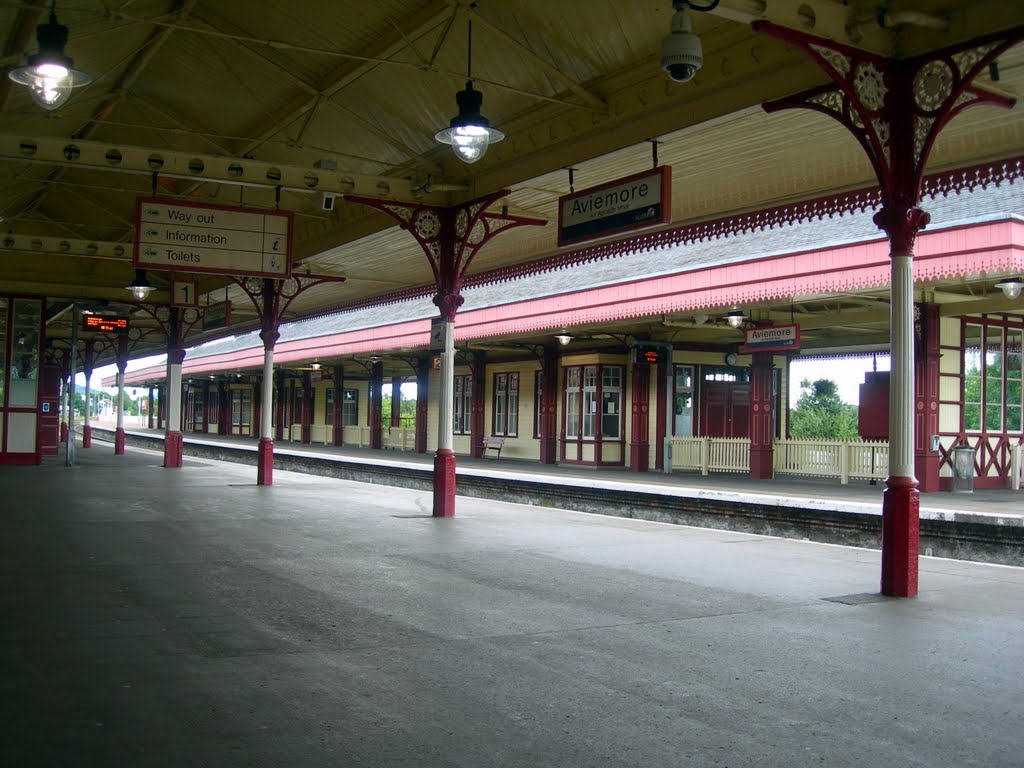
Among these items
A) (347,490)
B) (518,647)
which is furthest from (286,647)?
(347,490)

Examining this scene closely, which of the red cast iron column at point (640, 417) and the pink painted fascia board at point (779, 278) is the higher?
the pink painted fascia board at point (779, 278)

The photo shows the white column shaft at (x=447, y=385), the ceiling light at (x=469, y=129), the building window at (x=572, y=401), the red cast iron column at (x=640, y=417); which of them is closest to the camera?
the ceiling light at (x=469, y=129)

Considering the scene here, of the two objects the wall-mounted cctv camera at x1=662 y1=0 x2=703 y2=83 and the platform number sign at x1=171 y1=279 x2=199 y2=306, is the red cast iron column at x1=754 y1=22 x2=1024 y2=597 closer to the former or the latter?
the wall-mounted cctv camera at x1=662 y1=0 x2=703 y2=83

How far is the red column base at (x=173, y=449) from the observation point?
70.0 ft

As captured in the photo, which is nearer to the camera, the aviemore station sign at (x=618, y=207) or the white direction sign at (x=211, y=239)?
the aviemore station sign at (x=618, y=207)

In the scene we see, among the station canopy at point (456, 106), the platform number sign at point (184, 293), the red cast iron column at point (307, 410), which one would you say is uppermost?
the station canopy at point (456, 106)

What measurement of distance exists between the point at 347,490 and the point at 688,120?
10130mm

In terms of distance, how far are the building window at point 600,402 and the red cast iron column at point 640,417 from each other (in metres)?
0.75

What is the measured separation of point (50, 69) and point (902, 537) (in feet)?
22.6

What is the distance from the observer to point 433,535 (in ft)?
33.6

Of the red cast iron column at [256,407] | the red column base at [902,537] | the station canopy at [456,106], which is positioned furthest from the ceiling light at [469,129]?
the red cast iron column at [256,407]

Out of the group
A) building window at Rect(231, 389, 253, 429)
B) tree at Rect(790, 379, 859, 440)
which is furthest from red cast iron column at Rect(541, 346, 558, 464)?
building window at Rect(231, 389, 253, 429)

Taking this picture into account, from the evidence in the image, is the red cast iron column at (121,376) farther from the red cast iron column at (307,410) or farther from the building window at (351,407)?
the building window at (351,407)

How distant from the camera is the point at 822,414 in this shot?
1774 inches
